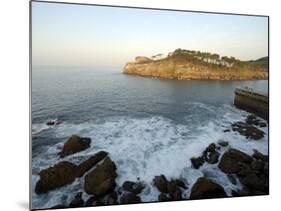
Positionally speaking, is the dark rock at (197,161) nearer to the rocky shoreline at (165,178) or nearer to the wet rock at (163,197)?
the rocky shoreline at (165,178)

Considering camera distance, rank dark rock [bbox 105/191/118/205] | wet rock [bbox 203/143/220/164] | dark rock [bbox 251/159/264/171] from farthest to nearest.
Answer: dark rock [bbox 251/159/264/171]
wet rock [bbox 203/143/220/164]
dark rock [bbox 105/191/118/205]

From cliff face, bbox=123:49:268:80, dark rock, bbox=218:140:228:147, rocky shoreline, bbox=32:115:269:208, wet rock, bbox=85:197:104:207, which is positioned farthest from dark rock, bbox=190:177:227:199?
cliff face, bbox=123:49:268:80

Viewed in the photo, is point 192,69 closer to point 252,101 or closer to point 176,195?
point 252,101

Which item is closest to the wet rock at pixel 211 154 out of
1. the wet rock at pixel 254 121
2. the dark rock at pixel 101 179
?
the wet rock at pixel 254 121

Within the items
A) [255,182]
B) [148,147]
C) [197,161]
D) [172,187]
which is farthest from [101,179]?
[255,182]

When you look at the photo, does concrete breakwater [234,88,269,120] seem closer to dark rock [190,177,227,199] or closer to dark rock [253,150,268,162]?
dark rock [253,150,268,162]

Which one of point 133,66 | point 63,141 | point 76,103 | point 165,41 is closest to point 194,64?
point 165,41
